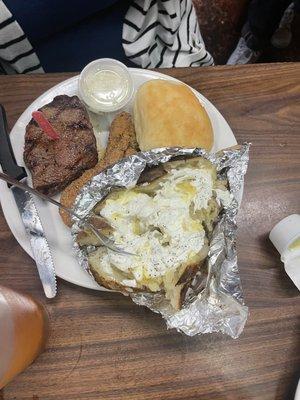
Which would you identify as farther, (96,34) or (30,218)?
(96,34)

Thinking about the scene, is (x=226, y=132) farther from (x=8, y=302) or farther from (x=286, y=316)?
(x=8, y=302)

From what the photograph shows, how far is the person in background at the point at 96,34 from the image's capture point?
1.04 meters

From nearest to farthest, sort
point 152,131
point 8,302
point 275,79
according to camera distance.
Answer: point 8,302
point 152,131
point 275,79

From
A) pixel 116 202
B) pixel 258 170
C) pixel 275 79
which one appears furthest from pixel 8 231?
pixel 275 79

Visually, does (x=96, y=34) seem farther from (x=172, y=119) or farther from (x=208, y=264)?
(x=208, y=264)

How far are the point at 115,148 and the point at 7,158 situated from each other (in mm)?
185

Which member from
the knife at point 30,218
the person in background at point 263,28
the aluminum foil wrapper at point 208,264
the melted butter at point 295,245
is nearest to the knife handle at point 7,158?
the knife at point 30,218

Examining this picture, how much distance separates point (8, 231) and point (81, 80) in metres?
0.29

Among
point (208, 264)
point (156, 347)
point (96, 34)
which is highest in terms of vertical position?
point (96, 34)

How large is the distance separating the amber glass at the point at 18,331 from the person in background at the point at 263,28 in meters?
0.94

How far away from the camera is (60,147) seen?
0.99m

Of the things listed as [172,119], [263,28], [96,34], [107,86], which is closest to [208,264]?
[172,119]

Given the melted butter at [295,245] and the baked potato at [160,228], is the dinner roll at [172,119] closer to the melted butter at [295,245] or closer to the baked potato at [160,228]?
the baked potato at [160,228]

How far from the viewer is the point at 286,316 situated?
973mm
